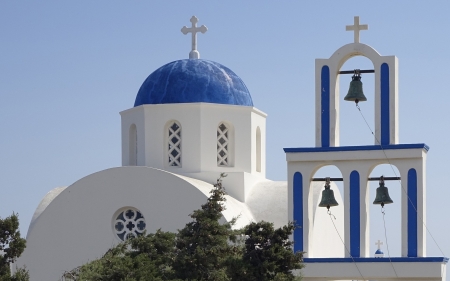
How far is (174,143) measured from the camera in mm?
23000

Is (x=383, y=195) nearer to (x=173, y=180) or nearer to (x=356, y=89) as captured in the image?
(x=356, y=89)

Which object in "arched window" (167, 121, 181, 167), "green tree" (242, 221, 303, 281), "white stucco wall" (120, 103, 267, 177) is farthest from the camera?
"arched window" (167, 121, 181, 167)

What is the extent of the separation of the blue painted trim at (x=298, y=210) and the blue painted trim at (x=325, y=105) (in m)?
0.58

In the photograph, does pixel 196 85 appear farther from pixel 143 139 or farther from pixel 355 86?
pixel 355 86

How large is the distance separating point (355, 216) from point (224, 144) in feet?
22.8

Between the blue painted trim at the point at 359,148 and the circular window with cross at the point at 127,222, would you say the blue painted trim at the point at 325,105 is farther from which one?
the circular window with cross at the point at 127,222

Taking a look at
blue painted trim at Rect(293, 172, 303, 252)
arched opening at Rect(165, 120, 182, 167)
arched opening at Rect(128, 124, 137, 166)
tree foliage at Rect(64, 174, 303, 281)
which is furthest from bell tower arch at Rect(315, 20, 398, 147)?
arched opening at Rect(128, 124, 137, 166)

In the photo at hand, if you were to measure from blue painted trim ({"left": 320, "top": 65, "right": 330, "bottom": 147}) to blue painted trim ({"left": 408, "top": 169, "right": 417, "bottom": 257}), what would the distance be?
1.24m

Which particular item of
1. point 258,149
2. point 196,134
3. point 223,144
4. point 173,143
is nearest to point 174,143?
point 173,143

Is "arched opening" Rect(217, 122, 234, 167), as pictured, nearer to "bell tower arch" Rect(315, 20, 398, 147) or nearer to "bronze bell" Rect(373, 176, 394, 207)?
"bell tower arch" Rect(315, 20, 398, 147)

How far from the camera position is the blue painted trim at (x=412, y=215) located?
52.9 ft

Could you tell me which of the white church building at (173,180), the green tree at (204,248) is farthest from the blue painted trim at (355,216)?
the white church building at (173,180)

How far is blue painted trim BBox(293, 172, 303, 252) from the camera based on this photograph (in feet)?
54.2

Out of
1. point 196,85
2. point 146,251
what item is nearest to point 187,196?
point 196,85
